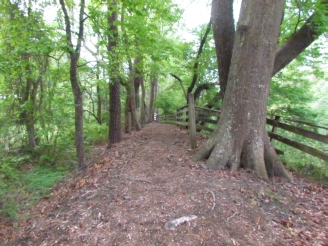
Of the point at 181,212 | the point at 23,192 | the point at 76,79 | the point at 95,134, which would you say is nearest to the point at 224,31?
the point at 76,79

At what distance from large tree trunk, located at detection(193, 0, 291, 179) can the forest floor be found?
292 millimetres

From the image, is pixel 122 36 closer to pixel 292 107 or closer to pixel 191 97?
pixel 191 97

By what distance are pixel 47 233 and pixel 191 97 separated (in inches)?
155

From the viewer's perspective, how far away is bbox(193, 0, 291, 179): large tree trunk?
11.3ft

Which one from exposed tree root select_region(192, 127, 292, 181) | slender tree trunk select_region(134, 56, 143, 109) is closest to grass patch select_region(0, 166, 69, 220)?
exposed tree root select_region(192, 127, 292, 181)

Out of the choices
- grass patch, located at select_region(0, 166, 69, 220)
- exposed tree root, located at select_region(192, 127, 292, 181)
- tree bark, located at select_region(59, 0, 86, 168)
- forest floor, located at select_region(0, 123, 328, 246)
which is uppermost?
tree bark, located at select_region(59, 0, 86, 168)

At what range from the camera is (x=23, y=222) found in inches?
112

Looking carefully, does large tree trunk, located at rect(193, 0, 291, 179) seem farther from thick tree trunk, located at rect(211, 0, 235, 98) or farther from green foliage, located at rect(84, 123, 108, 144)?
green foliage, located at rect(84, 123, 108, 144)

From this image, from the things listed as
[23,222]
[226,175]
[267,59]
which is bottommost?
[23,222]

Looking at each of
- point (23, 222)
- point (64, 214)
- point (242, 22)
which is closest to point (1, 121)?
point (23, 222)

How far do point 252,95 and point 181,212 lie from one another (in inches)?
91.4

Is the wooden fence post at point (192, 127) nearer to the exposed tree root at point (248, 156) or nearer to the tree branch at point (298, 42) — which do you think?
the exposed tree root at point (248, 156)

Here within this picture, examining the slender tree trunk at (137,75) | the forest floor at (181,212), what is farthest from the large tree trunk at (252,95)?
the slender tree trunk at (137,75)

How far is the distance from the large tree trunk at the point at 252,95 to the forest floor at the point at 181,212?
11.5 inches
